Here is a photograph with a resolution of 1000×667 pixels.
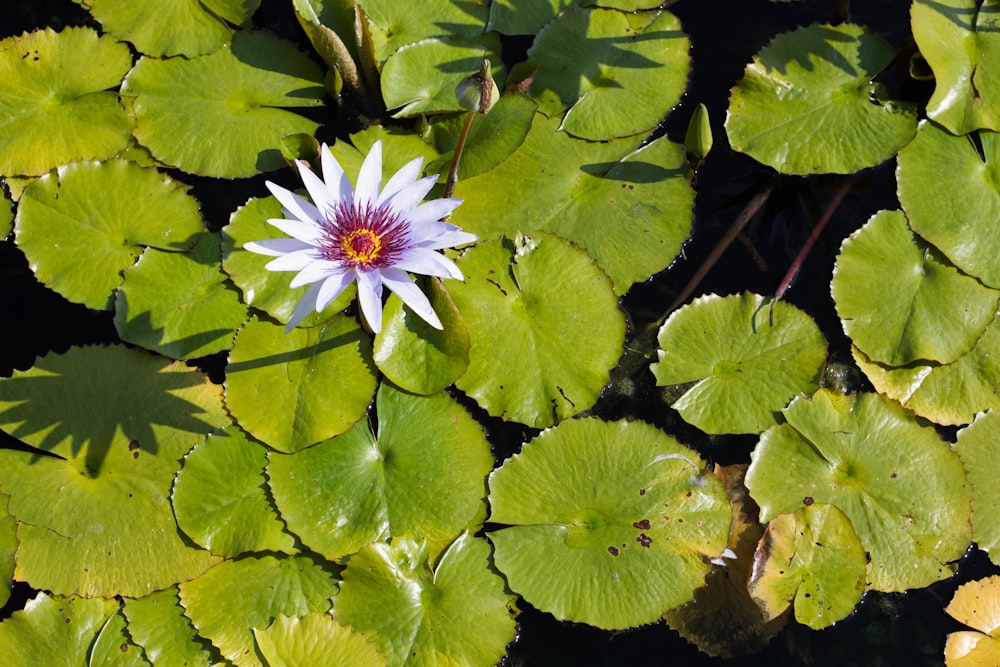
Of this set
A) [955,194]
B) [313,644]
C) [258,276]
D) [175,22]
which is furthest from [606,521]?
[175,22]

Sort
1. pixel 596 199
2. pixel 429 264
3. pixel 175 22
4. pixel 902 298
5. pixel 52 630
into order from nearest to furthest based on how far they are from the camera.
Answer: pixel 429 264
pixel 52 630
pixel 902 298
pixel 596 199
pixel 175 22

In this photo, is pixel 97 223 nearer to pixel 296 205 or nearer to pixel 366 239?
pixel 296 205

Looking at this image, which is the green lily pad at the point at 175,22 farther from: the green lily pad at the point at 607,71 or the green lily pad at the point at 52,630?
the green lily pad at the point at 52,630

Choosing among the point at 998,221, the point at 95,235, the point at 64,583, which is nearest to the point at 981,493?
the point at 998,221

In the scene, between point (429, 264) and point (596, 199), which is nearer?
point (429, 264)

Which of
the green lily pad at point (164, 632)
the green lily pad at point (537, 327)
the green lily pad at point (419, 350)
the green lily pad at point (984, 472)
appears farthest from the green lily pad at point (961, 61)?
the green lily pad at point (164, 632)

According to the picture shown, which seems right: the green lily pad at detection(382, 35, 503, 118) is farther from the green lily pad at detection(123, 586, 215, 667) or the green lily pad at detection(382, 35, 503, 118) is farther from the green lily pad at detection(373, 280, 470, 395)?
the green lily pad at detection(123, 586, 215, 667)
